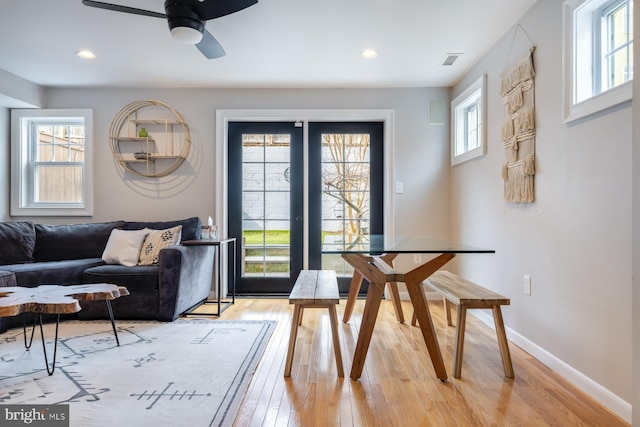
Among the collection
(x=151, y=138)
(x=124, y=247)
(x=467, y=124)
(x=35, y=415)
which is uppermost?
(x=467, y=124)

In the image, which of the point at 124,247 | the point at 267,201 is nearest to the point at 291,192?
the point at 267,201

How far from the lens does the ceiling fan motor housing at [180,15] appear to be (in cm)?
200

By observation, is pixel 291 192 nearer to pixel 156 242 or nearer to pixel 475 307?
pixel 156 242

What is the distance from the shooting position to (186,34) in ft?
6.88

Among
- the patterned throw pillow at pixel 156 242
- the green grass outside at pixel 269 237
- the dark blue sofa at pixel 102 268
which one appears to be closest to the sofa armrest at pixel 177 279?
the dark blue sofa at pixel 102 268

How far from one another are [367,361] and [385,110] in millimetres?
2687

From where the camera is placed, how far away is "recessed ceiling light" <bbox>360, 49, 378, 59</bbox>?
303cm

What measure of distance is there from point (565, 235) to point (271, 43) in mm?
2500

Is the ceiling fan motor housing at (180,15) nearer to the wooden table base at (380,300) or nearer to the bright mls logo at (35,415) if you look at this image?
the wooden table base at (380,300)

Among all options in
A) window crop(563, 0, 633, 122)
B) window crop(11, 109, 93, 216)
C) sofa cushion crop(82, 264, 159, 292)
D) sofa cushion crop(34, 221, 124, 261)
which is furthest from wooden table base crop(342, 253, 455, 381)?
window crop(11, 109, 93, 216)

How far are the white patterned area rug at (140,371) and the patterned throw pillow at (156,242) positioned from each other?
59 cm

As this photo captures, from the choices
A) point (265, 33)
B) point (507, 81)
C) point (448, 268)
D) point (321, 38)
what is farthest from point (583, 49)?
point (448, 268)

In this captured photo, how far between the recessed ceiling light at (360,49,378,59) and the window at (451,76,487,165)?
37.7 inches

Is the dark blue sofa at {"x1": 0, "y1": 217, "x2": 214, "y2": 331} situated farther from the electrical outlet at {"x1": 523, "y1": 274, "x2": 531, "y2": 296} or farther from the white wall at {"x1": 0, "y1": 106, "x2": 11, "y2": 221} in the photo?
the electrical outlet at {"x1": 523, "y1": 274, "x2": 531, "y2": 296}
